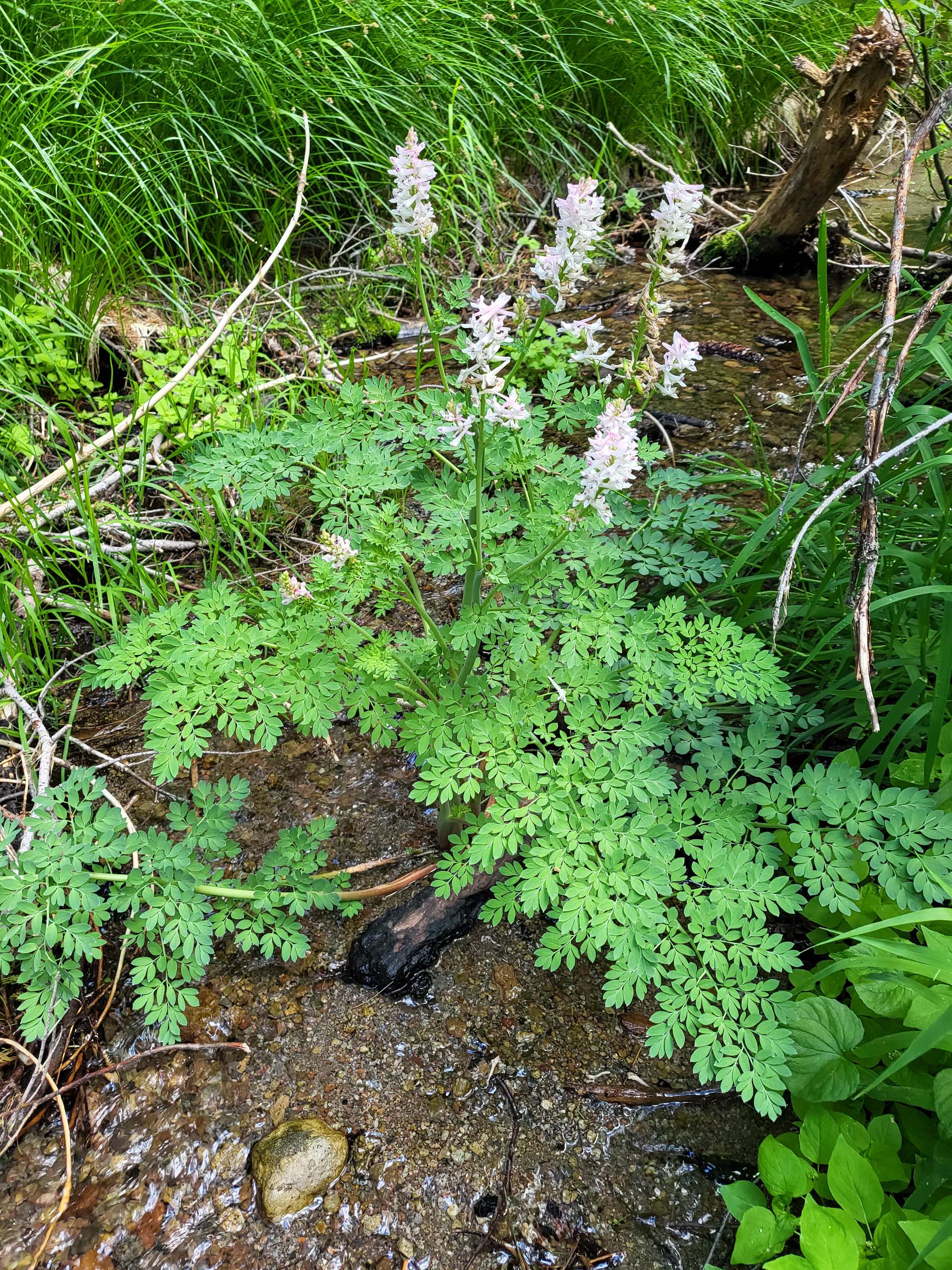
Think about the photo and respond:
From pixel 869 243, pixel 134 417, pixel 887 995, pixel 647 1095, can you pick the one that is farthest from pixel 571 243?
pixel 869 243

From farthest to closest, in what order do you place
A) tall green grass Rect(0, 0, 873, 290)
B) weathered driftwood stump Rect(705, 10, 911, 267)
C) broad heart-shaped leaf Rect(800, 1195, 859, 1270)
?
weathered driftwood stump Rect(705, 10, 911, 267) < tall green grass Rect(0, 0, 873, 290) < broad heart-shaped leaf Rect(800, 1195, 859, 1270)

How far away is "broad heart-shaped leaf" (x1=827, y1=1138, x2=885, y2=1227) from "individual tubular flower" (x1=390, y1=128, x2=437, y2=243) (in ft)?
5.84

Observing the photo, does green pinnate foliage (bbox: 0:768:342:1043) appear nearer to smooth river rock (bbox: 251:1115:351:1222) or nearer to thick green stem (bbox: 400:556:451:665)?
smooth river rock (bbox: 251:1115:351:1222)

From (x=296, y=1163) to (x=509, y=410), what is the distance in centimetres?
154

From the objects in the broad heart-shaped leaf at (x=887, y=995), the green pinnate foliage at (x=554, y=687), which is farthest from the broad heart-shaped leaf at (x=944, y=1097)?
the green pinnate foliage at (x=554, y=687)

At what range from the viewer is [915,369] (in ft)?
6.66

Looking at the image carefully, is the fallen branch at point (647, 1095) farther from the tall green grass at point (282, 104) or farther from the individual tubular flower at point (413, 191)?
the tall green grass at point (282, 104)

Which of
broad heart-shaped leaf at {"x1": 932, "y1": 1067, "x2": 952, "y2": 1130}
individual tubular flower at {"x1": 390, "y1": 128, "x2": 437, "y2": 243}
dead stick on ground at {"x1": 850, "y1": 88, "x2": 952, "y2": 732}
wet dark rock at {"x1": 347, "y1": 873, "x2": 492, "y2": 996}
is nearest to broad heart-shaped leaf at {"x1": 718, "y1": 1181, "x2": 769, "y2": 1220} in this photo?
broad heart-shaped leaf at {"x1": 932, "y1": 1067, "x2": 952, "y2": 1130}

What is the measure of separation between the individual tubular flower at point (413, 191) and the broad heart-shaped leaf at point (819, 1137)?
1.77 metres

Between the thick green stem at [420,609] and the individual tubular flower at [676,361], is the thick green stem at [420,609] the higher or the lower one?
the lower one

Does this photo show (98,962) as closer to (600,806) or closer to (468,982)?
(468,982)

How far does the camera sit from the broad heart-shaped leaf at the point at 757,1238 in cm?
127

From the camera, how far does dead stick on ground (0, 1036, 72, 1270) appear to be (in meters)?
1.43

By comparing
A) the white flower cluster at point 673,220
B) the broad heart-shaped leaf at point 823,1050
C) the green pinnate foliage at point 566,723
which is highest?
the white flower cluster at point 673,220
